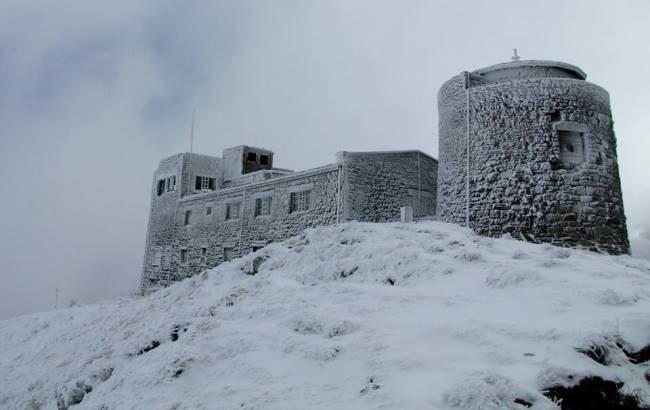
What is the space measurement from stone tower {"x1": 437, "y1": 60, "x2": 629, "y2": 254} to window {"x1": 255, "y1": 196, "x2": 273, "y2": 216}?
10137mm

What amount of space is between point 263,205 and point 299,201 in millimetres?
2721

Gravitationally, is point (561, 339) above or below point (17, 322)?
above

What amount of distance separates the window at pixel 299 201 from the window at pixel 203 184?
11109 mm

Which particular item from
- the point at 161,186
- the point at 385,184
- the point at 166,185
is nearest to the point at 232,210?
the point at 166,185

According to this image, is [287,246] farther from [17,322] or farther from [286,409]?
[17,322]

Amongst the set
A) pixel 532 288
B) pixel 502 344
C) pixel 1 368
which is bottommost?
pixel 1 368

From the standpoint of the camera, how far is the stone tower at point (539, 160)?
14.0m

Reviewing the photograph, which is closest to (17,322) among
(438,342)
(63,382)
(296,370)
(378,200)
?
(63,382)

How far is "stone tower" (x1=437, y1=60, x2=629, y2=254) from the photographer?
14.0m

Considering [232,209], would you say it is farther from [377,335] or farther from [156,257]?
[377,335]

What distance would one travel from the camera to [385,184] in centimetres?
2069

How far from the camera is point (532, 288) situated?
7.51 metres

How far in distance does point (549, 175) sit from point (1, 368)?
17.3 metres

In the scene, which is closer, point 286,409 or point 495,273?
point 286,409
